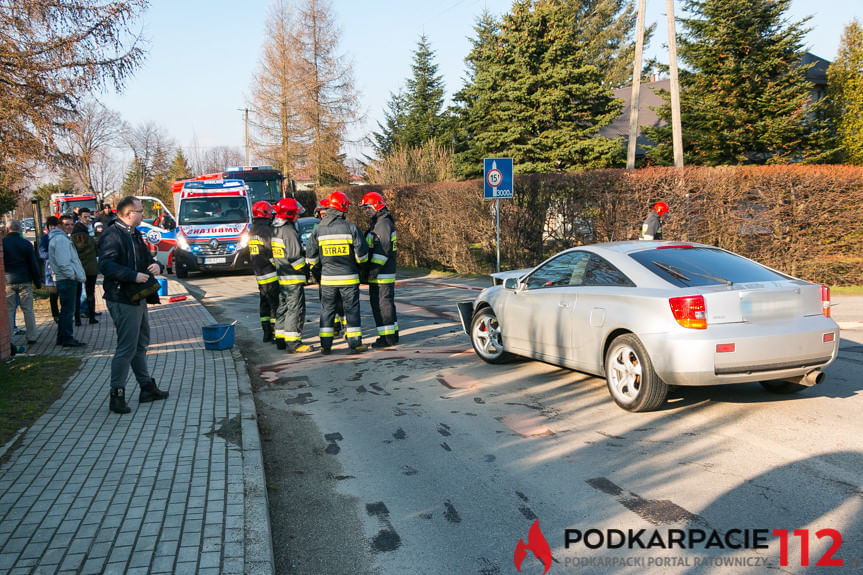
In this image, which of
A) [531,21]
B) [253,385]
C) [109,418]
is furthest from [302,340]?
[531,21]

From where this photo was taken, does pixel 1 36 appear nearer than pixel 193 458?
No

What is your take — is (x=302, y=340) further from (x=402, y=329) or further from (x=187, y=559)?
(x=187, y=559)

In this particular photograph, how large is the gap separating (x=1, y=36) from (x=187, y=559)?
10.4 metres

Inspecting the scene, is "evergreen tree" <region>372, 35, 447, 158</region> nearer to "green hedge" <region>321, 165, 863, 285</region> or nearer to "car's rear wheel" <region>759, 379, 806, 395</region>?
"green hedge" <region>321, 165, 863, 285</region>

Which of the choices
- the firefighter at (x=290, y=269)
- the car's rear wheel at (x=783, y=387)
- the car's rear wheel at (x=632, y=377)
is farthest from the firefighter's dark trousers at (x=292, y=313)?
the car's rear wheel at (x=783, y=387)

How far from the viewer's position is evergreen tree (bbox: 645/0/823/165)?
2398 centimetres

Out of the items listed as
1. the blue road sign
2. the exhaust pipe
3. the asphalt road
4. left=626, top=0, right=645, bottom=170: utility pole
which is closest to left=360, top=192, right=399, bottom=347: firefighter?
the asphalt road

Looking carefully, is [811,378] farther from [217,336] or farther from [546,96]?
[546,96]

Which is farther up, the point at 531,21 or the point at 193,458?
the point at 531,21

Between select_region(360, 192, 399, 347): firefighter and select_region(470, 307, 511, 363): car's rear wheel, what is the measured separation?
4.73 feet

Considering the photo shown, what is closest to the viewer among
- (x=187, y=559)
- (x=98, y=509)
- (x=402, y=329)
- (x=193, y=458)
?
(x=187, y=559)

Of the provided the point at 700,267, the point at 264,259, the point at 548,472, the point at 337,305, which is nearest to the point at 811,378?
the point at 700,267

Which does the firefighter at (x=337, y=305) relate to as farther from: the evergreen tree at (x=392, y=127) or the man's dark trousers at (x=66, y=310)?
the evergreen tree at (x=392, y=127)

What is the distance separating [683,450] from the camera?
5.26 m
